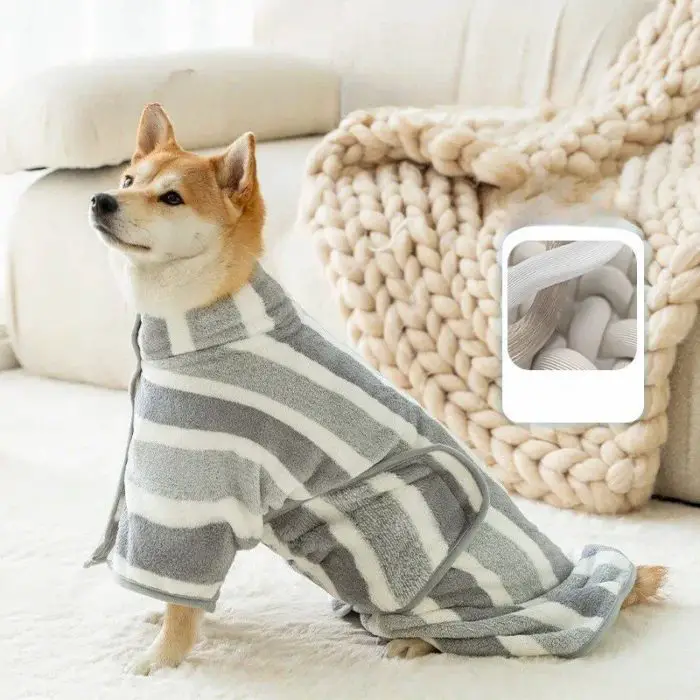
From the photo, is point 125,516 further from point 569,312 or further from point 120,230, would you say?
point 569,312

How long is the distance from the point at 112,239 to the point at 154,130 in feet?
0.44

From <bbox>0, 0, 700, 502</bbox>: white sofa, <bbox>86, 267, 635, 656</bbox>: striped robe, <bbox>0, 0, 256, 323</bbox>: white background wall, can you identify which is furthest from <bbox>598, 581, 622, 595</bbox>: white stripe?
<bbox>0, 0, 256, 323</bbox>: white background wall

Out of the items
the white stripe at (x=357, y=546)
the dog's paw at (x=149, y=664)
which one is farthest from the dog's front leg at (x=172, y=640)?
the white stripe at (x=357, y=546)

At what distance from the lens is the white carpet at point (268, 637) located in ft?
2.59

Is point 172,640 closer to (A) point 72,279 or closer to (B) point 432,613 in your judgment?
(B) point 432,613

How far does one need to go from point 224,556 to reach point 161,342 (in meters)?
0.16

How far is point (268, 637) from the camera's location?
0.89m

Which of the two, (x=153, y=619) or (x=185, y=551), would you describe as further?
(x=153, y=619)

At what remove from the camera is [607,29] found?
1.58 meters

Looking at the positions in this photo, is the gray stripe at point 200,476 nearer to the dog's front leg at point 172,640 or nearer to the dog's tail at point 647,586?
the dog's front leg at point 172,640

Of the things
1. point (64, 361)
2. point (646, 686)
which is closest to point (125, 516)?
point (646, 686)

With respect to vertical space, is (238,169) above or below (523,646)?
above

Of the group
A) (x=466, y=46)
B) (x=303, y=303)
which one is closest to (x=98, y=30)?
(x=466, y=46)

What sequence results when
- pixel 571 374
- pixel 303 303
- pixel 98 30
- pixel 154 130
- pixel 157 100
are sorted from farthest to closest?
pixel 98 30 < pixel 157 100 < pixel 303 303 < pixel 571 374 < pixel 154 130
